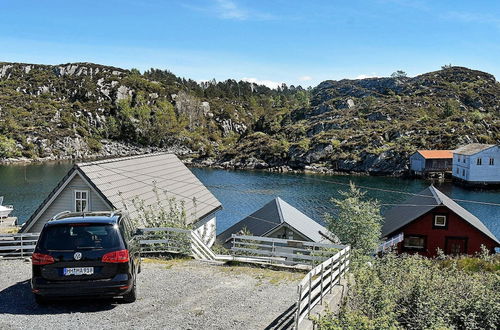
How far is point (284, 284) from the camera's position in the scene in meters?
12.0

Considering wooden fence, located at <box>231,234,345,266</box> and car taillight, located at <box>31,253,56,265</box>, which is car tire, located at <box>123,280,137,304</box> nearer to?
car taillight, located at <box>31,253,56,265</box>

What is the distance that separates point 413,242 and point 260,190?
41289 millimetres

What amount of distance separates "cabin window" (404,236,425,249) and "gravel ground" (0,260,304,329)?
2977 cm

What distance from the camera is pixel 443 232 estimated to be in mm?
39031

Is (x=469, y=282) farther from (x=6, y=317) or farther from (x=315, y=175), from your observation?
(x=315, y=175)

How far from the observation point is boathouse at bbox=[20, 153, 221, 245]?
2231 centimetres

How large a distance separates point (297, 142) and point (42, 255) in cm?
12178

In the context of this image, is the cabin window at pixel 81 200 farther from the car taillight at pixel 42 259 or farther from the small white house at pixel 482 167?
the small white house at pixel 482 167

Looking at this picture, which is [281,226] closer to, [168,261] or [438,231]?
[168,261]

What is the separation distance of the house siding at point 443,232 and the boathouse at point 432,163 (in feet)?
211

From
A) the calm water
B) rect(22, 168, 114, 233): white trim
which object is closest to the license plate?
rect(22, 168, 114, 233): white trim

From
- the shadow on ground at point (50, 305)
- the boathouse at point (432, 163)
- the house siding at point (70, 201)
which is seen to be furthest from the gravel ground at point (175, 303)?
the boathouse at point (432, 163)

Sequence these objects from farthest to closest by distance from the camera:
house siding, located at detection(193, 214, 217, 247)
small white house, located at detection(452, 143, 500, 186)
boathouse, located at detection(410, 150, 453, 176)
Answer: boathouse, located at detection(410, 150, 453, 176) → small white house, located at detection(452, 143, 500, 186) → house siding, located at detection(193, 214, 217, 247)

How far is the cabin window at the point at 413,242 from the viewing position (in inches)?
1556
